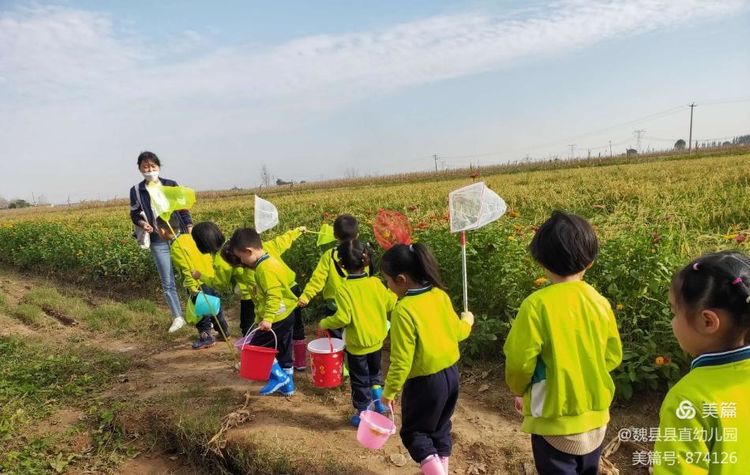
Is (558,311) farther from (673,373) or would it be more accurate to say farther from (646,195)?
(646,195)

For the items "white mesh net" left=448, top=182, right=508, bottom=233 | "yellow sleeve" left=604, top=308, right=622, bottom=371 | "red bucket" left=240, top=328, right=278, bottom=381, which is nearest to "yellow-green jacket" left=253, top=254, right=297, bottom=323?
"red bucket" left=240, top=328, right=278, bottom=381

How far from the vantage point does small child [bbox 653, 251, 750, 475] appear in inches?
51.7

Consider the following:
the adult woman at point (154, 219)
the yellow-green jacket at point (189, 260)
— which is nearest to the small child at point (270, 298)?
the yellow-green jacket at point (189, 260)

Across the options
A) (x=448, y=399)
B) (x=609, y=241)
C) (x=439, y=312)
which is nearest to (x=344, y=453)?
(x=448, y=399)

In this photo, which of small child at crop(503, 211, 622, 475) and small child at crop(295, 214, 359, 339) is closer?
small child at crop(503, 211, 622, 475)

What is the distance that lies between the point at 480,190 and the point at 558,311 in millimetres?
1051

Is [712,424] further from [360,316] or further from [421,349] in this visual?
[360,316]

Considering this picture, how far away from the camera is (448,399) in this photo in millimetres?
2721

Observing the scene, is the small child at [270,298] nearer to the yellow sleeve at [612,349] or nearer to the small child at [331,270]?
the small child at [331,270]

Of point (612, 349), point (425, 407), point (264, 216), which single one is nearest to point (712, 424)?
point (612, 349)

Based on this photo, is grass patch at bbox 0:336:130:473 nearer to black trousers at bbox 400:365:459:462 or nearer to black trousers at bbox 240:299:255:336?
black trousers at bbox 240:299:255:336

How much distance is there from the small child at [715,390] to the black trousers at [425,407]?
1.36 metres

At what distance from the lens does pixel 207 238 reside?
4512 millimetres

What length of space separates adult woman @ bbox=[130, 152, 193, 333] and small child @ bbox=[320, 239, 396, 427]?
2.97m
